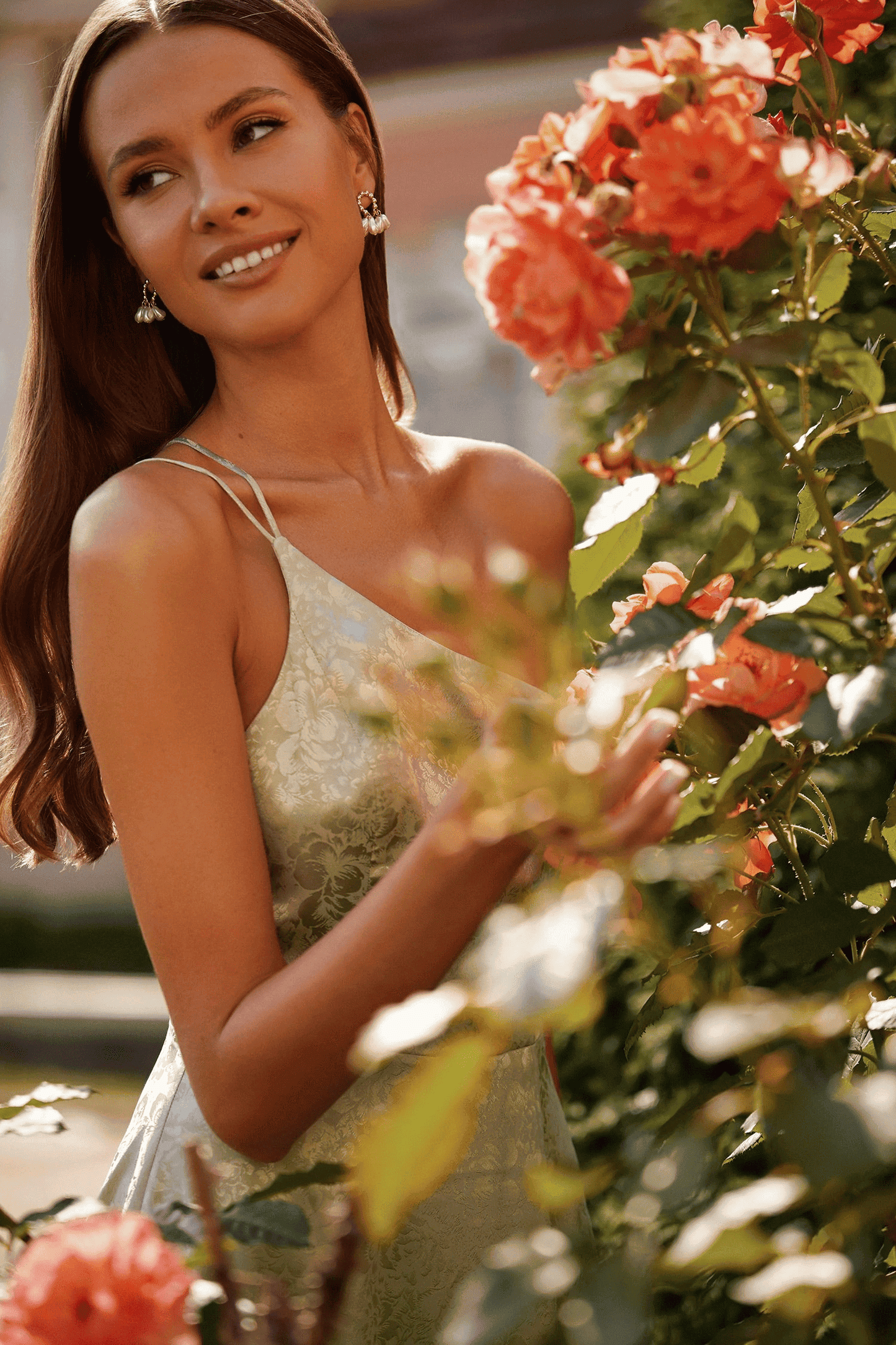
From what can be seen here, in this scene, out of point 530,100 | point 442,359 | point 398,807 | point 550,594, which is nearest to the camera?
point 550,594

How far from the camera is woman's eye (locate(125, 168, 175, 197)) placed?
1351 mm

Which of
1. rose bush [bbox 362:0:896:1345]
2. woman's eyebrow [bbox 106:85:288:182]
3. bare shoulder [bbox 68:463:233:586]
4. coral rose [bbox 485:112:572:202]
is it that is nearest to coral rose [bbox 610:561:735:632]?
rose bush [bbox 362:0:896:1345]

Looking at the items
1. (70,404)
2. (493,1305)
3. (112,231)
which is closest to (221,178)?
(112,231)

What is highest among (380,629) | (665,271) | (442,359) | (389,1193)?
(665,271)

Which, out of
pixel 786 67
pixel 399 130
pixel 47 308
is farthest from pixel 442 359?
pixel 786 67

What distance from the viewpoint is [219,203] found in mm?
1282

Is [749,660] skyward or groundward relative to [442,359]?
skyward

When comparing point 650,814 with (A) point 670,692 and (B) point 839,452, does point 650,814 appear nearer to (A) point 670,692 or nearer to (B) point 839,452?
(A) point 670,692

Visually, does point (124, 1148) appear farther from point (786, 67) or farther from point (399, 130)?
point (399, 130)

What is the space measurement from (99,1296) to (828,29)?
1038mm

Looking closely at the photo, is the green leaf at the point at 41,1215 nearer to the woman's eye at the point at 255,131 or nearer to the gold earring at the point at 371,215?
the woman's eye at the point at 255,131

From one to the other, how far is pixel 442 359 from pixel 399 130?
4.15 feet

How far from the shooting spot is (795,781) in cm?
85

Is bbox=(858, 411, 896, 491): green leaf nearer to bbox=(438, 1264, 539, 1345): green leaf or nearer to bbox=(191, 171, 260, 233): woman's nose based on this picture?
bbox=(438, 1264, 539, 1345): green leaf
